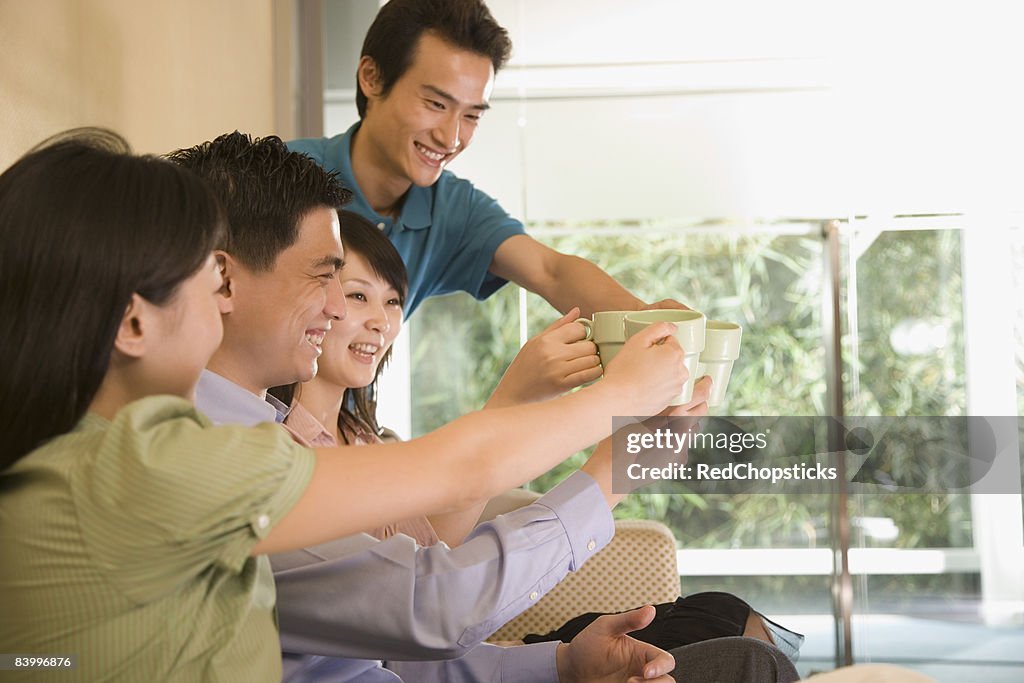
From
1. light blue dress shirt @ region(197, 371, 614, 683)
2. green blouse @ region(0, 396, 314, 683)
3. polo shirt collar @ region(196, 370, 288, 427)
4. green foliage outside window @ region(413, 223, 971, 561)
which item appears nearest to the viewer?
green blouse @ region(0, 396, 314, 683)

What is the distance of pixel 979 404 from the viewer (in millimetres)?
2670

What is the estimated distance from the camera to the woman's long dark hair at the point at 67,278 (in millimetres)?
782

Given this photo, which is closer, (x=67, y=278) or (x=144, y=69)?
(x=67, y=278)

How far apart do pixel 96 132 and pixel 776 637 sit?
1.32 meters

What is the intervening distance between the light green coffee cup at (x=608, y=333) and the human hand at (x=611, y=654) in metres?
0.29

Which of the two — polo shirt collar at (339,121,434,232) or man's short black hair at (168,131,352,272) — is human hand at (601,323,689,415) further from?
polo shirt collar at (339,121,434,232)

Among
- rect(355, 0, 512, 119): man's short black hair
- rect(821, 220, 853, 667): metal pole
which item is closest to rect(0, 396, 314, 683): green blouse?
rect(355, 0, 512, 119): man's short black hair

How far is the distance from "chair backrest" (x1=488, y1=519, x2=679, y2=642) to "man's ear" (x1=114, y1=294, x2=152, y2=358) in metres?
1.17

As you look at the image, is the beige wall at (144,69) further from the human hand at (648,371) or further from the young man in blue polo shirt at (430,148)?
the human hand at (648,371)

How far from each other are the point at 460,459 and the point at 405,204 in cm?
116

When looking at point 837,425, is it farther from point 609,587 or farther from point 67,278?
point 67,278

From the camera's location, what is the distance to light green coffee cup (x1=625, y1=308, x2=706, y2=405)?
3.47ft

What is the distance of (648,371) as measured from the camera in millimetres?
992

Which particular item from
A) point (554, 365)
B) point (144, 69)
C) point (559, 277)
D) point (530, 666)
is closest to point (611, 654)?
point (530, 666)
